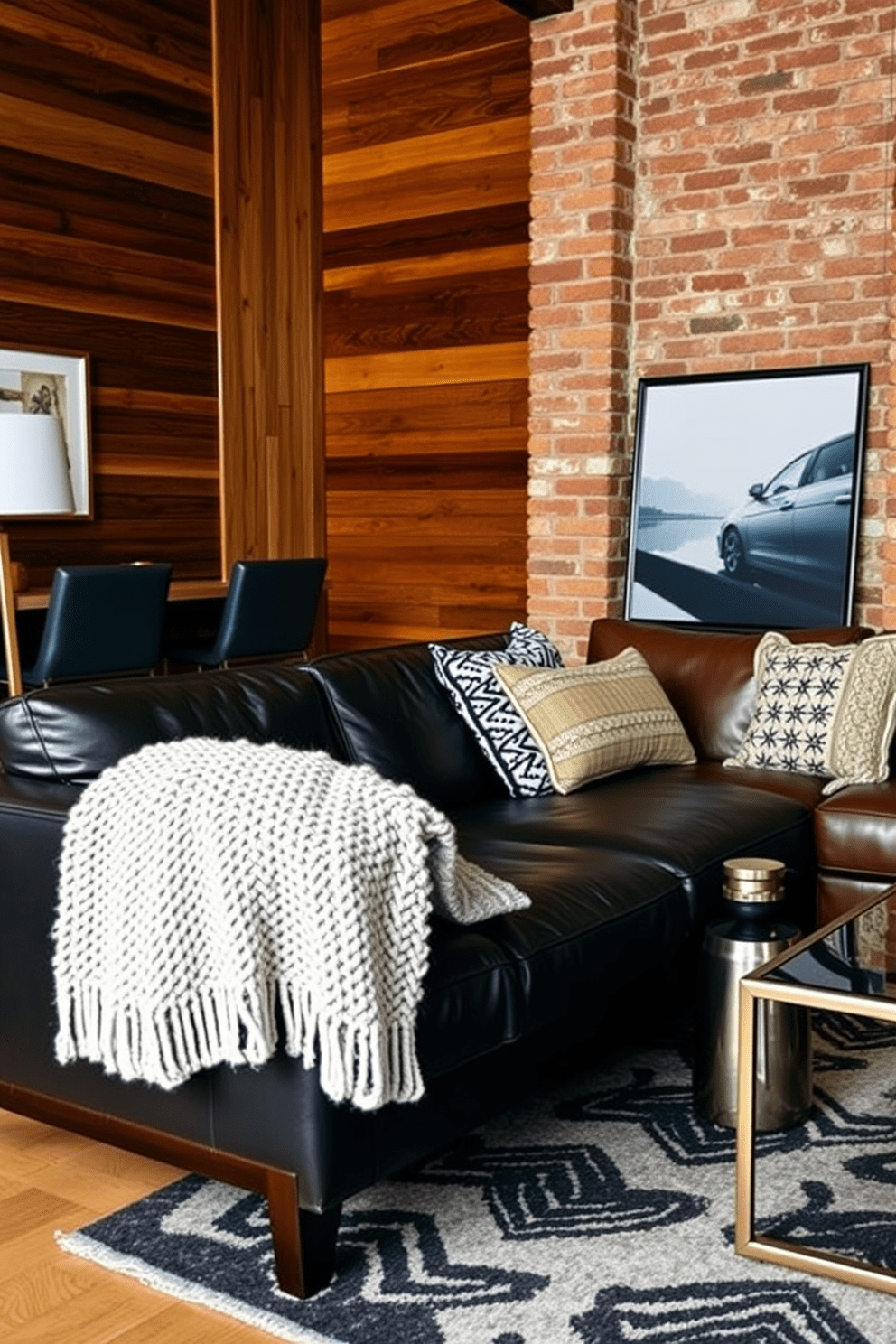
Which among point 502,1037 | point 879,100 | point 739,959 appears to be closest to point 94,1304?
point 502,1037

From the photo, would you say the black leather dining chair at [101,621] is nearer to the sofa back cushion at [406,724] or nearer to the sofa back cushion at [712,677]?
the sofa back cushion at [406,724]

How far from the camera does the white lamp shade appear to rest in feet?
14.4

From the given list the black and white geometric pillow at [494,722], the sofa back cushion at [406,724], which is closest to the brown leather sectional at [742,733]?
the black and white geometric pillow at [494,722]

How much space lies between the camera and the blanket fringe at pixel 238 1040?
1.97 m

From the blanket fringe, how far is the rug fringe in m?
0.27

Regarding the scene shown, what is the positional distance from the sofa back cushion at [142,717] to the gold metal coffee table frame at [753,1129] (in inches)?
46.6

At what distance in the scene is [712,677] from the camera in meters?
4.10

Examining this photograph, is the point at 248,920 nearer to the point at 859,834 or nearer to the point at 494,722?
the point at 494,722

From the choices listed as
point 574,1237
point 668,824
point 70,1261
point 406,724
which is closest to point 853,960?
point 574,1237

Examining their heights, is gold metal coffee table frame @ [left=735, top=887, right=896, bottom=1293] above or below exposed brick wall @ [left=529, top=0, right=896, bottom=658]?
below

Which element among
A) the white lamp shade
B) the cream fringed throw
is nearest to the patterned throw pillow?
the cream fringed throw

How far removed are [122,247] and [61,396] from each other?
675 mm

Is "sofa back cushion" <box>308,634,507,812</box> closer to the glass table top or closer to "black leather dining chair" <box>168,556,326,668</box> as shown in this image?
the glass table top

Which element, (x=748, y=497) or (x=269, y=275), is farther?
(x=269, y=275)
